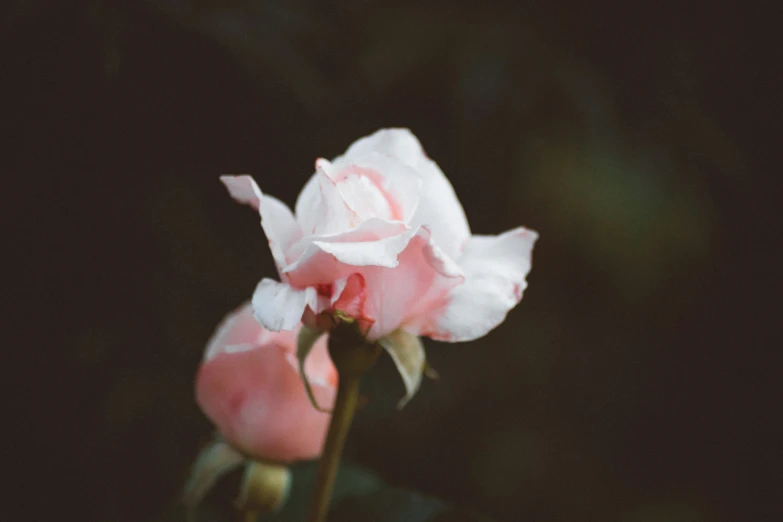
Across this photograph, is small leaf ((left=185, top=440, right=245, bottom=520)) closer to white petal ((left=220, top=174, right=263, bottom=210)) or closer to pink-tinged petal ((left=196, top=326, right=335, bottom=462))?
pink-tinged petal ((left=196, top=326, right=335, bottom=462))

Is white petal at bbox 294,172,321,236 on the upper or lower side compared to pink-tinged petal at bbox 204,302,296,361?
upper

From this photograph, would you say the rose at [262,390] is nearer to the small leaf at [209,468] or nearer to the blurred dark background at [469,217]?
the small leaf at [209,468]

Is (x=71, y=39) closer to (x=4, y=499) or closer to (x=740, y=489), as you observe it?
(x=4, y=499)

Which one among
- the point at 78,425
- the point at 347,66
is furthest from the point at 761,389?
the point at 78,425

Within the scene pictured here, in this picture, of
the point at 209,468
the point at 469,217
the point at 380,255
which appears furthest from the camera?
the point at 469,217

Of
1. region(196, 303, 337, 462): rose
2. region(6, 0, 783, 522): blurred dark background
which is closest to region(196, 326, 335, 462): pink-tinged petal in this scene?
region(196, 303, 337, 462): rose

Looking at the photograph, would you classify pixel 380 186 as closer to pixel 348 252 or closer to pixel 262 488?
pixel 348 252

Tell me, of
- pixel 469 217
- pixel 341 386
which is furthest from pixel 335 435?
pixel 469 217
